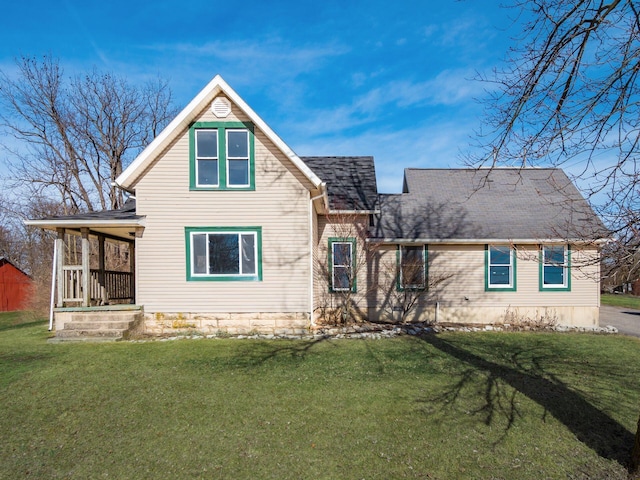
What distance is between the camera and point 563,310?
44.1 ft

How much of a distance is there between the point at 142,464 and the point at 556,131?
6329 millimetres

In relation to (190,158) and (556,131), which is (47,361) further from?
(556,131)

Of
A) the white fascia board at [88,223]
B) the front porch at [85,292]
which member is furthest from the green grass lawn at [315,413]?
the white fascia board at [88,223]

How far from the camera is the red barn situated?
28.2 meters

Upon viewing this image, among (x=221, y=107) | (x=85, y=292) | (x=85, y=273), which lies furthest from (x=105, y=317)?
(x=221, y=107)

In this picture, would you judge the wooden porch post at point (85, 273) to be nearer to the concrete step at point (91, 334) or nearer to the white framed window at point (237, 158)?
the concrete step at point (91, 334)

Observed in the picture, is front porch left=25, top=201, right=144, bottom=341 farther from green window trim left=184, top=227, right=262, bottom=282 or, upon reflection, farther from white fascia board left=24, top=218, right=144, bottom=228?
green window trim left=184, top=227, right=262, bottom=282

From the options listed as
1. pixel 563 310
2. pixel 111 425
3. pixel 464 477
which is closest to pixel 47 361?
pixel 111 425

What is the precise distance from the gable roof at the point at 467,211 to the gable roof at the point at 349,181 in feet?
3.59

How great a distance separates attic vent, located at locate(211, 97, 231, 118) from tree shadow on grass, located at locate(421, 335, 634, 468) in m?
8.76

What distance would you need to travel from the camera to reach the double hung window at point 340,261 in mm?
13406

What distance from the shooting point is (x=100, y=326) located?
10.6 meters

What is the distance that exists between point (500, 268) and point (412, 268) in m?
3.08

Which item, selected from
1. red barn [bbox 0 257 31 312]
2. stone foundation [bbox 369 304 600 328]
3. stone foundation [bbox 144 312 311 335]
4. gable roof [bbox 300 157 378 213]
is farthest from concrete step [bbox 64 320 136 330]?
red barn [bbox 0 257 31 312]
